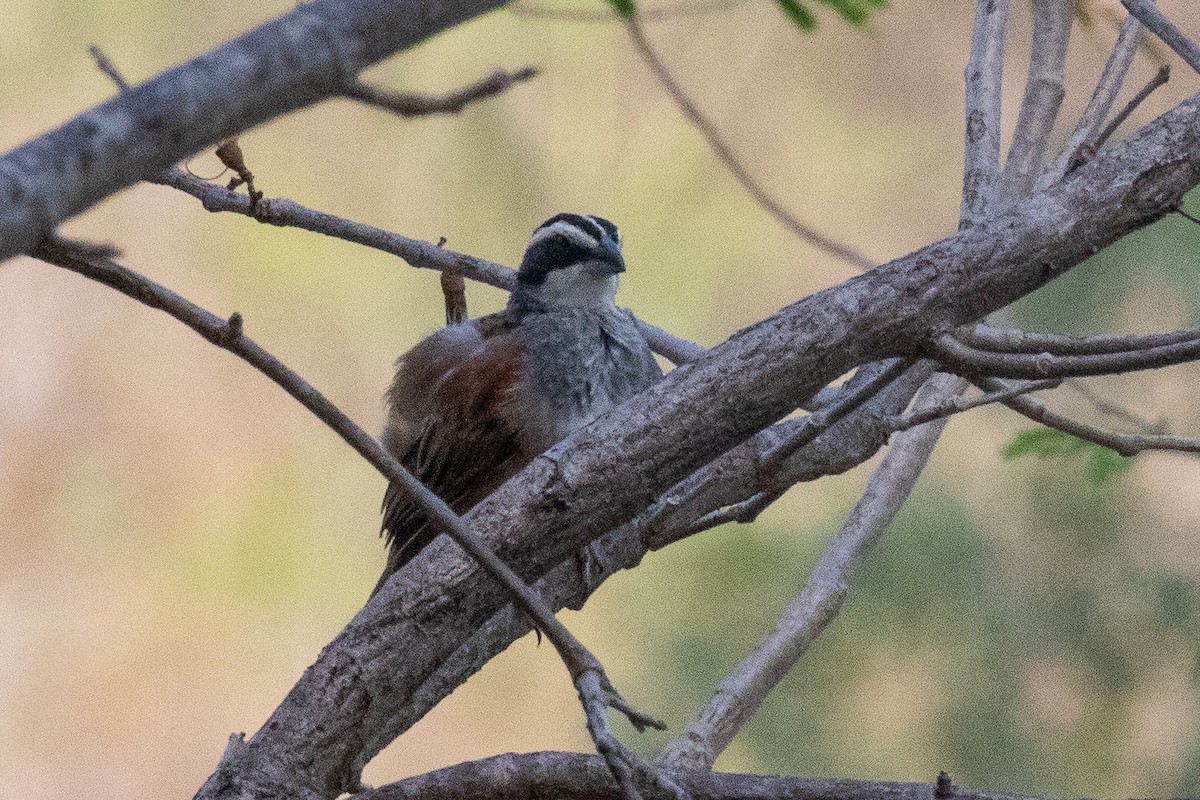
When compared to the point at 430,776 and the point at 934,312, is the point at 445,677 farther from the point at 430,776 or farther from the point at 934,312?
the point at 934,312

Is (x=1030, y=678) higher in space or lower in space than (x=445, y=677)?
higher

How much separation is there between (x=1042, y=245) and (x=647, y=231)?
4.75m

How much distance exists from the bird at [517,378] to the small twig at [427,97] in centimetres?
223

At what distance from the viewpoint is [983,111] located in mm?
3176

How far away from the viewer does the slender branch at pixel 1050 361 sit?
198 cm

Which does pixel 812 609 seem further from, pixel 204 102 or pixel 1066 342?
pixel 204 102

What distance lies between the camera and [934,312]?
2.16m

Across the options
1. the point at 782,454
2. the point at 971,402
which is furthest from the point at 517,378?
the point at 971,402

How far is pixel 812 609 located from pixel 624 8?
1756 mm

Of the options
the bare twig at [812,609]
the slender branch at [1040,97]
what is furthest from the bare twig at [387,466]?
the slender branch at [1040,97]

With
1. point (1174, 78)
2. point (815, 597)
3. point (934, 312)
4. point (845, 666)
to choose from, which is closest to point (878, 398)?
point (815, 597)

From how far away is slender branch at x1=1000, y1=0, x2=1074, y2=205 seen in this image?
3.44 metres

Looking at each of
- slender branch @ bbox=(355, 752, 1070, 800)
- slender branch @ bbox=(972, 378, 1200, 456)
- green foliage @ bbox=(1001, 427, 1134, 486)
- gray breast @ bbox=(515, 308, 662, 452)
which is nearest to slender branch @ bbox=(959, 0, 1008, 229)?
slender branch @ bbox=(972, 378, 1200, 456)

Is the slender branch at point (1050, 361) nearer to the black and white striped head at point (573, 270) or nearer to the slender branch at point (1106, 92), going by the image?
the slender branch at point (1106, 92)
